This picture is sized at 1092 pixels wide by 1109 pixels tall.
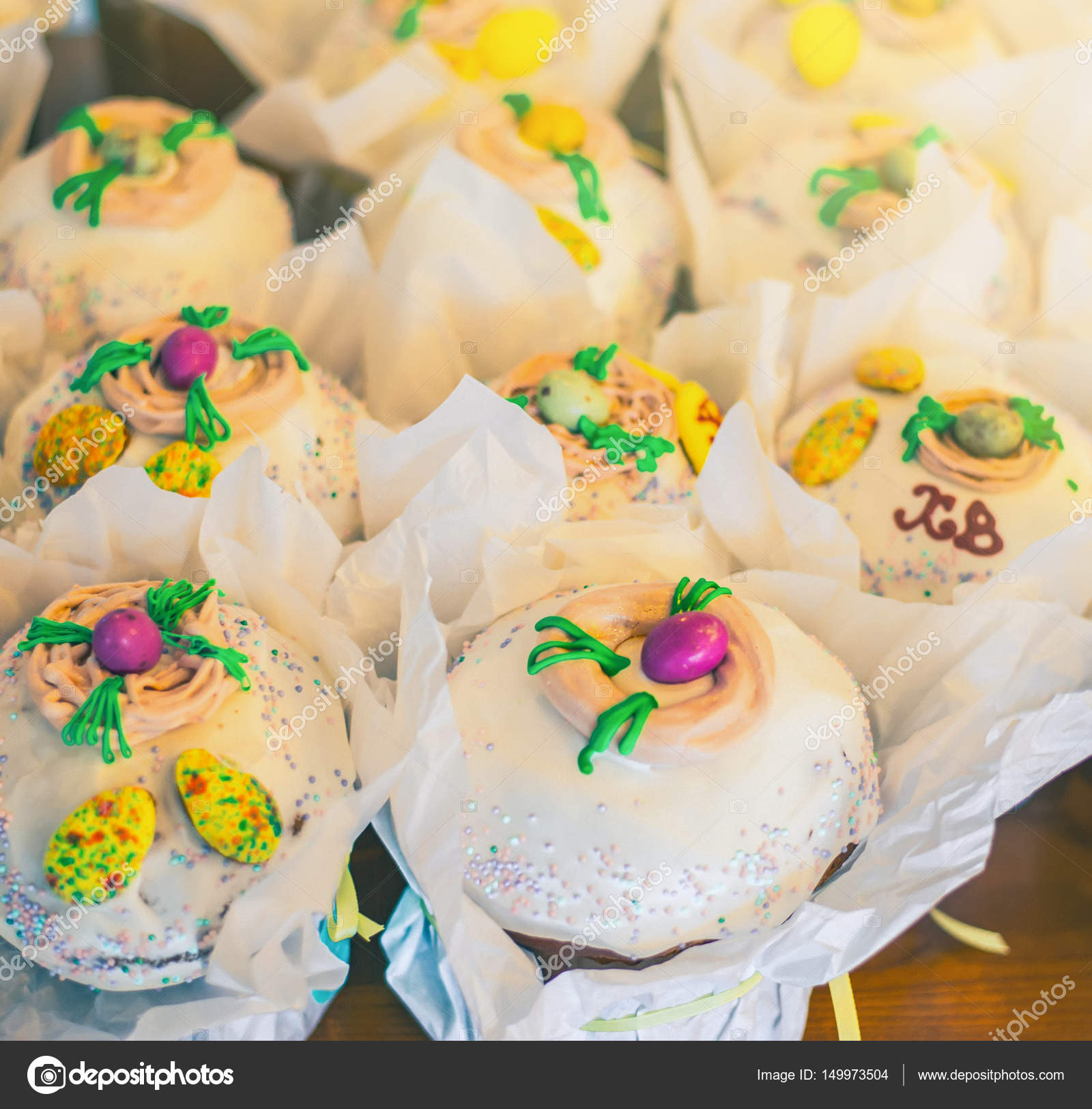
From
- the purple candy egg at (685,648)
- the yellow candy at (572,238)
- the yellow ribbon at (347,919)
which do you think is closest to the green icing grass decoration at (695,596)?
the purple candy egg at (685,648)

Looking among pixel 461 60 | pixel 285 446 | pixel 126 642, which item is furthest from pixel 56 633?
pixel 461 60

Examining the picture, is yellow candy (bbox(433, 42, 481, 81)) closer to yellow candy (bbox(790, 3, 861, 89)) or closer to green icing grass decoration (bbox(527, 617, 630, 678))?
yellow candy (bbox(790, 3, 861, 89))

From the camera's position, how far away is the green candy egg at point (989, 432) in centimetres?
123

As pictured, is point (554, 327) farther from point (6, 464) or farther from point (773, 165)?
point (6, 464)

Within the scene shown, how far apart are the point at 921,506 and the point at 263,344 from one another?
2.52 ft

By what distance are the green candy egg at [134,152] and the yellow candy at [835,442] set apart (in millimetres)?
918

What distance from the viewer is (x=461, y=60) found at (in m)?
1.71

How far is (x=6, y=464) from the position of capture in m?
1.29

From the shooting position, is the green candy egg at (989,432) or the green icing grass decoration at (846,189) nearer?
the green candy egg at (989,432)

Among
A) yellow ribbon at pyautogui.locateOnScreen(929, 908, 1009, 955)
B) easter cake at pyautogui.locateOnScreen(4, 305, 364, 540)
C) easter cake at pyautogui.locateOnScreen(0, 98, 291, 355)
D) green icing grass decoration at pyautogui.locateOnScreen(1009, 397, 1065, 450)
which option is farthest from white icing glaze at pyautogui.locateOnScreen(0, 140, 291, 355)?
yellow ribbon at pyautogui.locateOnScreen(929, 908, 1009, 955)

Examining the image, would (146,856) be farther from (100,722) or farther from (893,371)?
(893,371)

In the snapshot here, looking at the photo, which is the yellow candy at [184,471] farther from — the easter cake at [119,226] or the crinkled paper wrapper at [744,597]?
the easter cake at [119,226]
